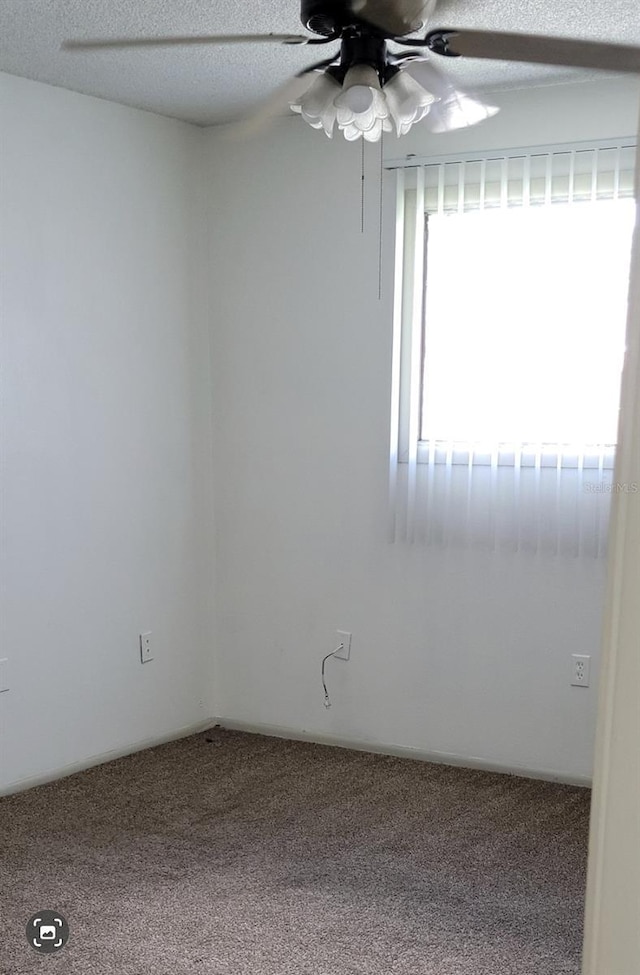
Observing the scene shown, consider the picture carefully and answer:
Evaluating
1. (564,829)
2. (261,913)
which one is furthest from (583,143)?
(261,913)

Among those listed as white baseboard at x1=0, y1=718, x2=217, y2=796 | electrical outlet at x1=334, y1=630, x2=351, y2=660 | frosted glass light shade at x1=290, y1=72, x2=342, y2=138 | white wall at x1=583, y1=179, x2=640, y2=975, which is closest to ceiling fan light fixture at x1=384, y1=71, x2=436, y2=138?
frosted glass light shade at x1=290, y1=72, x2=342, y2=138

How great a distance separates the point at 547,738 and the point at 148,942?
63.9 inches

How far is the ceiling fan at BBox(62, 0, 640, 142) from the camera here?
1705 millimetres

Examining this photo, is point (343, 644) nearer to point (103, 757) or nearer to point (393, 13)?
point (103, 757)

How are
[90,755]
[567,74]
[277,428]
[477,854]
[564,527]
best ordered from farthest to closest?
[277,428] → [90,755] → [564,527] → [567,74] → [477,854]

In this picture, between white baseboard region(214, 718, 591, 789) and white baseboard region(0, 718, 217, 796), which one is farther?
white baseboard region(214, 718, 591, 789)

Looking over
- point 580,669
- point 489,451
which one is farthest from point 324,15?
point 580,669

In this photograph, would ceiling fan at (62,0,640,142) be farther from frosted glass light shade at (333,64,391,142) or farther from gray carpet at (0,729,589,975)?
gray carpet at (0,729,589,975)

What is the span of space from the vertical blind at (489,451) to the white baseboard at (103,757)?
3.86 feet

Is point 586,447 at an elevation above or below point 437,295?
below

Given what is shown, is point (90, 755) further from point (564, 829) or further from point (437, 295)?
point (437, 295)

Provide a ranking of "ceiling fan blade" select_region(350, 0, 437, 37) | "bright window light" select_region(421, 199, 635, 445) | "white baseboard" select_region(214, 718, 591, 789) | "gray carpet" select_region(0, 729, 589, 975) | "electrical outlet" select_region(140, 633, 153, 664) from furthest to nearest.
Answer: "electrical outlet" select_region(140, 633, 153, 664)
"white baseboard" select_region(214, 718, 591, 789)
"bright window light" select_region(421, 199, 635, 445)
"gray carpet" select_region(0, 729, 589, 975)
"ceiling fan blade" select_region(350, 0, 437, 37)

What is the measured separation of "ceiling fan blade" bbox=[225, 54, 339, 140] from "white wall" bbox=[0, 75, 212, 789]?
52.1 inches

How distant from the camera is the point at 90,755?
11.5ft
